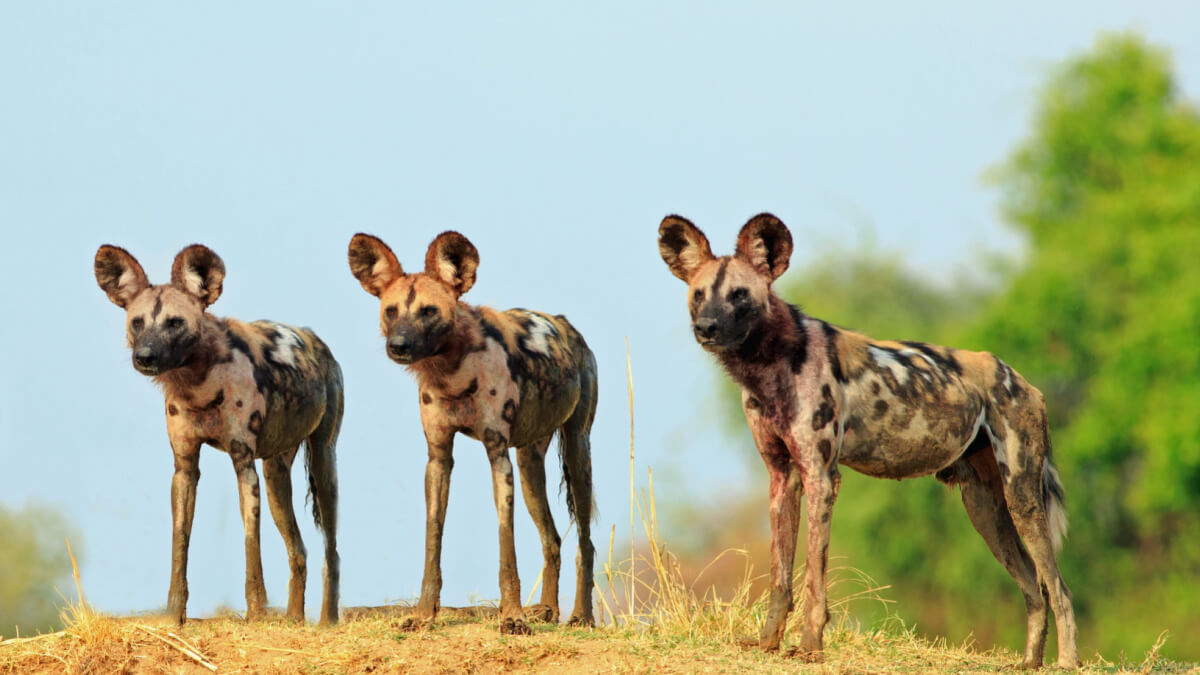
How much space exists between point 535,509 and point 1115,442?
1919cm

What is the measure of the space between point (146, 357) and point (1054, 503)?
239 inches

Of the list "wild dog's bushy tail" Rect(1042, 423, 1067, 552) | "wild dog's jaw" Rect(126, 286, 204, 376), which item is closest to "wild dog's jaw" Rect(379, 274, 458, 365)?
"wild dog's jaw" Rect(126, 286, 204, 376)

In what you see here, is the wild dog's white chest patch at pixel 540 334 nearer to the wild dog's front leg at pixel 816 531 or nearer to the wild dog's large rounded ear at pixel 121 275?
the wild dog's front leg at pixel 816 531

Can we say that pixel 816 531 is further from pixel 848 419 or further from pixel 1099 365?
pixel 1099 365

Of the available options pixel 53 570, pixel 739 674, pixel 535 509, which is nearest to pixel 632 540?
pixel 535 509

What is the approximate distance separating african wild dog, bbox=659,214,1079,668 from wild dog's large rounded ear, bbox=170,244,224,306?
299 cm

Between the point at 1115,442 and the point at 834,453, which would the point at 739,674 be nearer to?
the point at 834,453

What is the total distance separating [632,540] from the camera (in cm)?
1069

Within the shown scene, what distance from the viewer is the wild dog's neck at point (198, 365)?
9.20 metres

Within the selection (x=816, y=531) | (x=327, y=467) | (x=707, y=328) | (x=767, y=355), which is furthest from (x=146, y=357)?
(x=816, y=531)

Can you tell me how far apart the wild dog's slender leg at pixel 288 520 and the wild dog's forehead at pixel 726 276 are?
11.9 ft

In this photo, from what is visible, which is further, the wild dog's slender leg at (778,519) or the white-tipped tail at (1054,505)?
the white-tipped tail at (1054,505)

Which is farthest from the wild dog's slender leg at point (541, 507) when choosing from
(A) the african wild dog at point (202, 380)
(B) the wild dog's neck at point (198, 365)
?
(B) the wild dog's neck at point (198, 365)

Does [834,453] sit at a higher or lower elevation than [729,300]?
lower
